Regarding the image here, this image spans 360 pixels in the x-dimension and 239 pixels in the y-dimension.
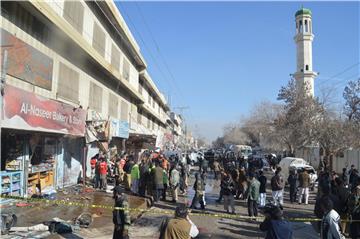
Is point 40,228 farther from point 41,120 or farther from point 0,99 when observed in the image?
point 41,120

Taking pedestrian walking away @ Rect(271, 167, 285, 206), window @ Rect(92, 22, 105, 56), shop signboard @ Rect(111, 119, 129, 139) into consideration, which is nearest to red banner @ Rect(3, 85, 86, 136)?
shop signboard @ Rect(111, 119, 129, 139)

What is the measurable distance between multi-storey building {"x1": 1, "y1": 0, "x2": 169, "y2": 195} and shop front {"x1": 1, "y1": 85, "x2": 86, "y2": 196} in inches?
1.1

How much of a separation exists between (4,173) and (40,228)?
4.16 meters

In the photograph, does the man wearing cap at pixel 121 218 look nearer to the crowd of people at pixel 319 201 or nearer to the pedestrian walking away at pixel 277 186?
the crowd of people at pixel 319 201

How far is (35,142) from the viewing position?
1700 centimetres

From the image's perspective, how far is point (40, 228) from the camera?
1106 centimetres

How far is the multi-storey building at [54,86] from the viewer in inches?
557

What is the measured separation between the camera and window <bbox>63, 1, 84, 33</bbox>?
64.8 feet

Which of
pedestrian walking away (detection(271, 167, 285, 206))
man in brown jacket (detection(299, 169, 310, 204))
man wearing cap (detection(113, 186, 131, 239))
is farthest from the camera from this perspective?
man in brown jacket (detection(299, 169, 310, 204))

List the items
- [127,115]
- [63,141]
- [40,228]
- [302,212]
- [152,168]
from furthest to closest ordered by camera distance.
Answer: [127,115], [63,141], [152,168], [302,212], [40,228]

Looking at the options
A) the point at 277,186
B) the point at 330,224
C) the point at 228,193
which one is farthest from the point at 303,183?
the point at 330,224

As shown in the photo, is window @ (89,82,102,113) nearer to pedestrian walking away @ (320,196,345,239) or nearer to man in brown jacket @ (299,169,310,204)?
man in brown jacket @ (299,169,310,204)

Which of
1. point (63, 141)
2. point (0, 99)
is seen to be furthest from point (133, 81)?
point (0, 99)

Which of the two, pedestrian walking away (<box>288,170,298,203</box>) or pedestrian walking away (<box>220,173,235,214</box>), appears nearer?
pedestrian walking away (<box>220,173,235,214</box>)
